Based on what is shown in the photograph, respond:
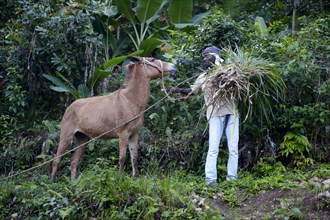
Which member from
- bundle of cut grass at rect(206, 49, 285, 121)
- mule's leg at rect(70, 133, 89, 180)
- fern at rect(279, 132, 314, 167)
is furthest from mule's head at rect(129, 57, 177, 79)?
fern at rect(279, 132, 314, 167)

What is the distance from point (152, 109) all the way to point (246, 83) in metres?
3.00

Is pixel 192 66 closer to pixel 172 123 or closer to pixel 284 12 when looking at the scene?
pixel 172 123

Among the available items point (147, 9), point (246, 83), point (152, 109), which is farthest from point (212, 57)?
point (147, 9)

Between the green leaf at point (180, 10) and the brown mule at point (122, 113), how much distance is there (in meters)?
4.67

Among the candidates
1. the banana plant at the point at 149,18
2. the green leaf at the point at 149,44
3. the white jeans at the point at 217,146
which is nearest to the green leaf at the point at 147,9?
the banana plant at the point at 149,18

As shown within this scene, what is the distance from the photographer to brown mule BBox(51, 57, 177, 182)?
9.79 meters

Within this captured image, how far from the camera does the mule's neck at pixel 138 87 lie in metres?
→ 9.91

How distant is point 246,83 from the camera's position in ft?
30.0

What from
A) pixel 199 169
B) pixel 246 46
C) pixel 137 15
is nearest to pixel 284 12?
pixel 137 15

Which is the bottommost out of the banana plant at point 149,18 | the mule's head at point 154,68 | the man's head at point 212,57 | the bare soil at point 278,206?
the bare soil at point 278,206

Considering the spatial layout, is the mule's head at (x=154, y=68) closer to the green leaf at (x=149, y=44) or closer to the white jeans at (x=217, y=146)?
the white jeans at (x=217, y=146)

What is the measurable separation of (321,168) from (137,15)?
616cm

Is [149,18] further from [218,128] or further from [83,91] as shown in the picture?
[218,128]

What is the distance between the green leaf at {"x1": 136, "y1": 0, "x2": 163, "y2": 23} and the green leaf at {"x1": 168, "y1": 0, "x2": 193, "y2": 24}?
28.1 inches
